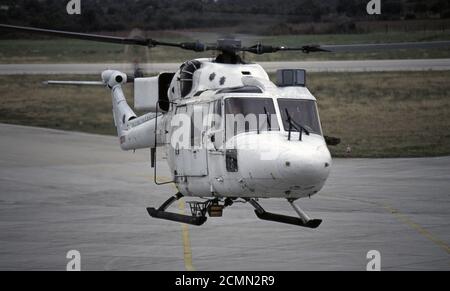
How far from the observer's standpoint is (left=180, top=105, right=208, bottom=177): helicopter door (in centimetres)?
2134

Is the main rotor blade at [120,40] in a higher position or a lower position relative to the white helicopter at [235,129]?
higher

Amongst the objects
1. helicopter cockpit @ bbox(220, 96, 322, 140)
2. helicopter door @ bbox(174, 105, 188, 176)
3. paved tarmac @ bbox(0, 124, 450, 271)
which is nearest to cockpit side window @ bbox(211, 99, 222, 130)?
helicopter cockpit @ bbox(220, 96, 322, 140)

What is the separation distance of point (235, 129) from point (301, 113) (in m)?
1.27

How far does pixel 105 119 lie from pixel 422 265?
33.0 metres

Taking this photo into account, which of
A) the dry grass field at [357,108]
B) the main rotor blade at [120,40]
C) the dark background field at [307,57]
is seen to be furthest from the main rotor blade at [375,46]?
the dry grass field at [357,108]

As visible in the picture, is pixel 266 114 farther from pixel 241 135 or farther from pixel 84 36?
pixel 84 36

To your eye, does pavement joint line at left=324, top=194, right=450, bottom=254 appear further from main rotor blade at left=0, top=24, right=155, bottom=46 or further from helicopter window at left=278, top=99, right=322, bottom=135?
main rotor blade at left=0, top=24, right=155, bottom=46

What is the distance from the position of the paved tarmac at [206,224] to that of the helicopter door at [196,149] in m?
1.48

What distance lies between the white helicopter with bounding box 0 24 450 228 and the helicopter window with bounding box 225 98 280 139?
18mm

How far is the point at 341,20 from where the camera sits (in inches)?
2442

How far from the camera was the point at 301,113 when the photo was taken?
2056cm

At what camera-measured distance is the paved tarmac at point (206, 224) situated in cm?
1998

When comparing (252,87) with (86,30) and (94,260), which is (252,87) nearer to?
(94,260)

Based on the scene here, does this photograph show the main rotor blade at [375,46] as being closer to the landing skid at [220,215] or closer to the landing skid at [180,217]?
the landing skid at [220,215]
